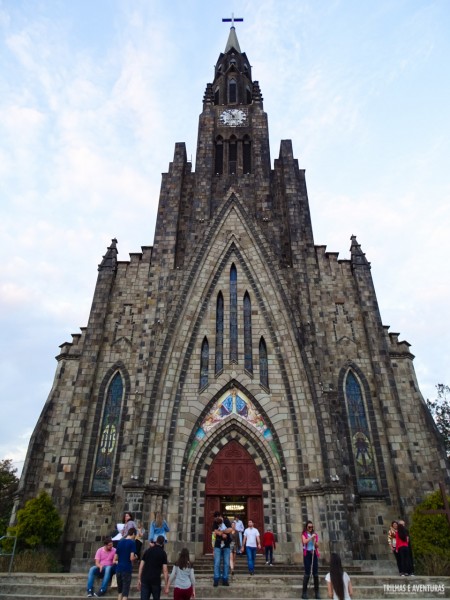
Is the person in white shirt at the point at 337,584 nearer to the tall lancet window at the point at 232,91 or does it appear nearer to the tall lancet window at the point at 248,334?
the tall lancet window at the point at 248,334

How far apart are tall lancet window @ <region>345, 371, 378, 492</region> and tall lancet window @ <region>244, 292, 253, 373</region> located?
467 centimetres

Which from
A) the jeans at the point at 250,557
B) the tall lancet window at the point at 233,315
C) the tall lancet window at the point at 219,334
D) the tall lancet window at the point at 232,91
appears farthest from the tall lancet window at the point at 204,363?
the tall lancet window at the point at 232,91

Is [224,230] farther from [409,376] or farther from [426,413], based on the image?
[426,413]

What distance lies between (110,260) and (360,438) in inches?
606

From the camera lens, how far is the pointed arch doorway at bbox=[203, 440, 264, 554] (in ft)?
55.9

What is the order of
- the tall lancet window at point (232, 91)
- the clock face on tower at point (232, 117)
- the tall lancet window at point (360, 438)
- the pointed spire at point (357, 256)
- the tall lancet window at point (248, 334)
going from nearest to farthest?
the tall lancet window at point (360, 438), the tall lancet window at point (248, 334), the pointed spire at point (357, 256), the clock face on tower at point (232, 117), the tall lancet window at point (232, 91)

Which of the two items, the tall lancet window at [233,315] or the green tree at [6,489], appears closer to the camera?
the tall lancet window at [233,315]

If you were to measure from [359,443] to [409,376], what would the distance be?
13.4ft

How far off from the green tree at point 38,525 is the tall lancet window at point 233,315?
9348mm

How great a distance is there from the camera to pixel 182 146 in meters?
26.3

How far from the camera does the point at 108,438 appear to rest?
18.5m

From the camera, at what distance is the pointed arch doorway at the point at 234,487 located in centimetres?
1705

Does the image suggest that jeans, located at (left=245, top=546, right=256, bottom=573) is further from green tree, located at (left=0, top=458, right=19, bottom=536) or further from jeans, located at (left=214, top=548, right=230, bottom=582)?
green tree, located at (left=0, top=458, right=19, bottom=536)

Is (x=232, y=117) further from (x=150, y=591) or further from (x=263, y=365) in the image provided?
(x=150, y=591)
